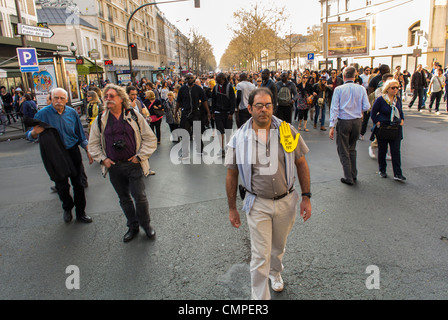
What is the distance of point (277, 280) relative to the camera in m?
2.88

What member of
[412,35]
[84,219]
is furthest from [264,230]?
[412,35]

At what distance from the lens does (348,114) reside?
5.49m

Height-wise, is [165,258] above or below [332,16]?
below

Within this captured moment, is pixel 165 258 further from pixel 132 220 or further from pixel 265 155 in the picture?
pixel 265 155

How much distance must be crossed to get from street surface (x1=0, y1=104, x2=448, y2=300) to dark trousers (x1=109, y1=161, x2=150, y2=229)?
10.6 inches

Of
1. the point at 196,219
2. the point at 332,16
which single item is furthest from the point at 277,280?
the point at 332,16

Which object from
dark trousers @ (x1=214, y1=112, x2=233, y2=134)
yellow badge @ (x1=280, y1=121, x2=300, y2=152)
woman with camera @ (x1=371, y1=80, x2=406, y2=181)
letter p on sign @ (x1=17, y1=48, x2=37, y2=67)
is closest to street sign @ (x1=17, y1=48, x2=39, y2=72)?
letter p on sign @ (x1=17, y1=48, x2=37, y2=67)

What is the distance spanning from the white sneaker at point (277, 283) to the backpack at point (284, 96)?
6.56 metres

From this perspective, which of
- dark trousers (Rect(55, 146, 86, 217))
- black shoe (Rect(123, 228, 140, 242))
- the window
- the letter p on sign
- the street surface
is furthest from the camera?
the window

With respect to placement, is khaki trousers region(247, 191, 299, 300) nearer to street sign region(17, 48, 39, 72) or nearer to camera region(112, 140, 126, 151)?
camera region(112, 140, 126, 151)

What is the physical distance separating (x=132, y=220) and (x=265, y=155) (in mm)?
2314

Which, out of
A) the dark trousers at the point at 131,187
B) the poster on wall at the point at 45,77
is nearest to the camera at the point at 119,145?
the dark trousers at the point at 131,187

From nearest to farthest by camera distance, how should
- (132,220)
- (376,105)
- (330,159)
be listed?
(132,220) < (376,105) < (330,159)

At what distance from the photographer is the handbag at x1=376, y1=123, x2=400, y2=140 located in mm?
5520
